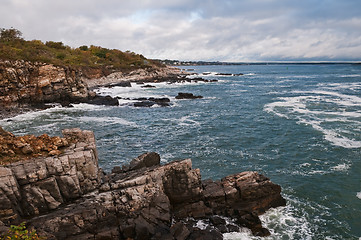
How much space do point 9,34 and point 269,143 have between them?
76000 mm

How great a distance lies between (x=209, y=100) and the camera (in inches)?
2450

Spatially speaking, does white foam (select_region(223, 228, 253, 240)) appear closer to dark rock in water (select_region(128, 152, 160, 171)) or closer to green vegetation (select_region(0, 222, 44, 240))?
dark rock in water (select_region(128, 152, 160, 171))

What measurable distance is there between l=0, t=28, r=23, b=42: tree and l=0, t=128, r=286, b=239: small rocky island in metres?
67.5

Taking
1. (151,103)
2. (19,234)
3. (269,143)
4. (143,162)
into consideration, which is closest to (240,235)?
(143,162)

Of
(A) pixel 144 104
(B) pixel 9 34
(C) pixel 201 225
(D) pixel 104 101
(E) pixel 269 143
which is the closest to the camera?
(C) pixel 201 225

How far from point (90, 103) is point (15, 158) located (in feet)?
137

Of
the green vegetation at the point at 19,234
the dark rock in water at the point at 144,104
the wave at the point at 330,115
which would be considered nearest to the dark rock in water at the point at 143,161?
the green vegetation at the point at 19,234

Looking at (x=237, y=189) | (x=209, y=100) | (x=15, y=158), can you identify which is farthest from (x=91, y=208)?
(x=209, y=100)

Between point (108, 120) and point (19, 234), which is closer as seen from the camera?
point (19, 234)

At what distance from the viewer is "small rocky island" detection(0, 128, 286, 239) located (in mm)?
12891

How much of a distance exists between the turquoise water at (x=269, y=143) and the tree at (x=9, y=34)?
3763 cm

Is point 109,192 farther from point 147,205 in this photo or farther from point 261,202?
point 261,202

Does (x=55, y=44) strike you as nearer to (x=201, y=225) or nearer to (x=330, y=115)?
(x=330, y=115)

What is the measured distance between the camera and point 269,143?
99.0 ft
